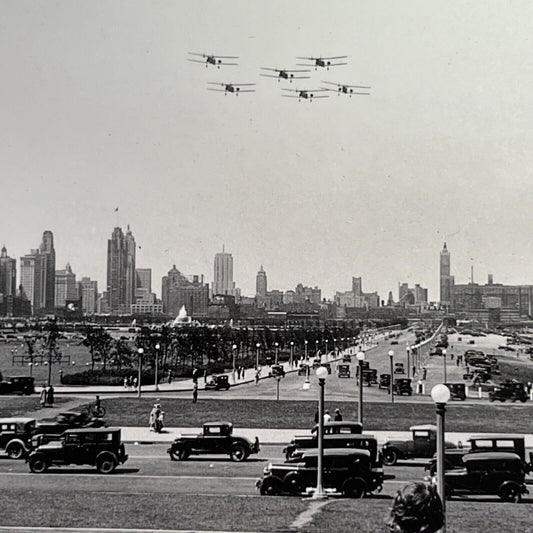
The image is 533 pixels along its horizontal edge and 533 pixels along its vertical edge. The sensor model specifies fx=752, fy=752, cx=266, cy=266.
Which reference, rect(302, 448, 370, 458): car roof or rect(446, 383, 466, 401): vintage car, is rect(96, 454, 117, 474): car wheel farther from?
rect(446, 383, 466, 401): vintage car

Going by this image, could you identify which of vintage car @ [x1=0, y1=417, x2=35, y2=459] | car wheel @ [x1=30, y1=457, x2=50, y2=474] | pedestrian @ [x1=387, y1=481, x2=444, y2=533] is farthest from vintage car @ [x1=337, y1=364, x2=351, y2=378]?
pedestrian @ [x1=387, y1=481, x2=444, y2=533]

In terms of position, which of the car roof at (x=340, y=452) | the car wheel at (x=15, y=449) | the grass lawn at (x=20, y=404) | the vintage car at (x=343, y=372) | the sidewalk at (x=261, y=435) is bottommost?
the vintage car at (x=343, y=372)

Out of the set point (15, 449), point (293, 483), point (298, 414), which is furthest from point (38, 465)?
point (298, 414)

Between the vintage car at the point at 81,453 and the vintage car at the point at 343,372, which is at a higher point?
the vintage car at the point at 81,453

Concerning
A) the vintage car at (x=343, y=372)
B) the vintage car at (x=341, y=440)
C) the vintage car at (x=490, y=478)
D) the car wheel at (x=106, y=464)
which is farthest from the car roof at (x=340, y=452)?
the vintage car at (x=343, y=372)

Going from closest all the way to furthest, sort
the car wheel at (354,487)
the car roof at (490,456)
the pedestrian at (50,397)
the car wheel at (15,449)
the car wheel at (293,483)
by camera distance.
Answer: the car wheel at (354,487) < the car wheel at (293,483) < the car roof at (490,456) < the car wheel at (15,449) < the pedestrian at (50,397)

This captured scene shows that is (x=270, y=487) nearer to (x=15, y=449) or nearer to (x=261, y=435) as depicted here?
(x=15, y=449)

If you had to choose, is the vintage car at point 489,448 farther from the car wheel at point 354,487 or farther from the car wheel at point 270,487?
the car wheel at point 270,487
